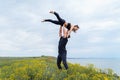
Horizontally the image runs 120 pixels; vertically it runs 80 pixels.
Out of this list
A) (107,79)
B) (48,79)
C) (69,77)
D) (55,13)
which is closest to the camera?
(107,79)

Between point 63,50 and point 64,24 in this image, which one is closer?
point 64,24

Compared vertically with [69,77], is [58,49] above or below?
above

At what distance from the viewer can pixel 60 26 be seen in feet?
65.3

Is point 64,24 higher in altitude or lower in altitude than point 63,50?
higher

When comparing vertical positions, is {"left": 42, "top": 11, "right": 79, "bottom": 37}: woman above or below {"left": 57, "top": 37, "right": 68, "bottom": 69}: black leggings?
above

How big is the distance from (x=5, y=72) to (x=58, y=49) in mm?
3191

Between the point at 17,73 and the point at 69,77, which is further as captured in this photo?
the point at 17,73

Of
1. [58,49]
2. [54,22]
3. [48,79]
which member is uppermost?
[54,22]

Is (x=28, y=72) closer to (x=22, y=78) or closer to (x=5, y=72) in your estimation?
(x=22, y=78)

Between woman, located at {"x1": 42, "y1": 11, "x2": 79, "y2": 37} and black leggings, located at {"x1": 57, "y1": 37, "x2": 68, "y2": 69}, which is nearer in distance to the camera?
woman, located at {"x1": 42, "y1": 11, "x2": 79, "y2": 37}

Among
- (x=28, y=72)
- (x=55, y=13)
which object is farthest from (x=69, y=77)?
(x=55, y=13)

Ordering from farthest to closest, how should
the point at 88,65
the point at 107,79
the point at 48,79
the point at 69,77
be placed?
the point at 88,65, the point at 48,79, the point at 69,77, the point at 107,79

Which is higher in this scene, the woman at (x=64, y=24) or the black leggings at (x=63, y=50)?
the woman at (x=64, y=24)

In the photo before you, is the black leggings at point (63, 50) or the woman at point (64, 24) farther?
the black leggings at point (63, 50)
